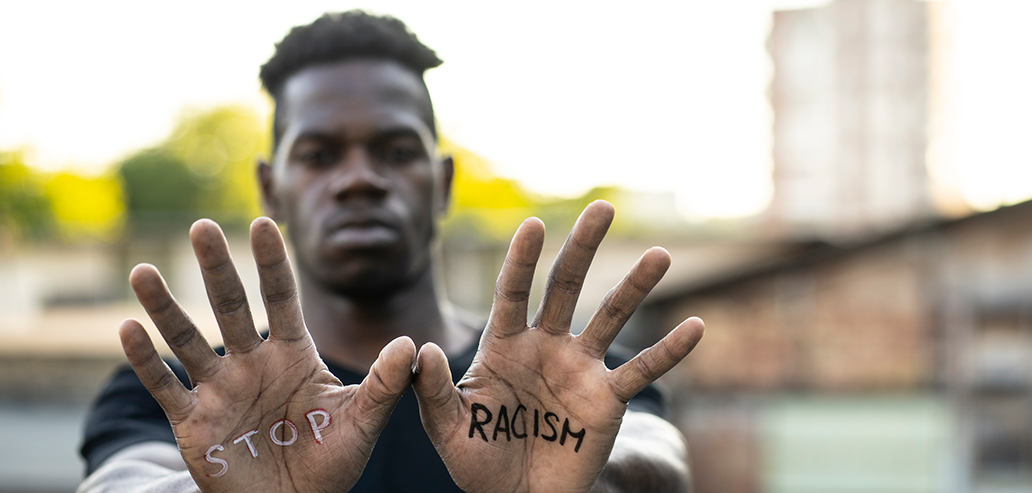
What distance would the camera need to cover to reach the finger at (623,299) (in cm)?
171

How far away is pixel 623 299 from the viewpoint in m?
1.75

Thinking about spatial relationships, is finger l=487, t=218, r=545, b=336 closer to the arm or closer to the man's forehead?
the arm

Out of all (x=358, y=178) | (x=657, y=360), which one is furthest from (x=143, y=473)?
(x=657, y=360)

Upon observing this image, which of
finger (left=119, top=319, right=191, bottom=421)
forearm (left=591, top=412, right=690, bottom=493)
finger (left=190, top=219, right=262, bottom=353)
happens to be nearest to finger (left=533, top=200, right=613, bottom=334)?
forearm (left=591, top=412, right=690, bottom=493)

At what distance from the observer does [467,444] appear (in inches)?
67.9

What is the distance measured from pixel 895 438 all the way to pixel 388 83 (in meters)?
4.69

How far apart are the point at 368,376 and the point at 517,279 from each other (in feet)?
1.33

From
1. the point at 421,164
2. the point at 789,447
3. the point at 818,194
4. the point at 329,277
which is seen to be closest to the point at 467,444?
the point at 329,277

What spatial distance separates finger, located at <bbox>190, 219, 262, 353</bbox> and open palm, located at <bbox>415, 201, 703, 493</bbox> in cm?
40

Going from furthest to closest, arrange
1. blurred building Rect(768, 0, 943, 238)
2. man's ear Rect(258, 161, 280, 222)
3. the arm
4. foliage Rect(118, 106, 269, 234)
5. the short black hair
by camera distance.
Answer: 1. foliage Rect(118, 106, 269, 234)
2. blurred building Rect(768, 0, 943, 238)
3. man's ear Rect(258, 161, 280, 222)
4. the short black hair
5. the arm

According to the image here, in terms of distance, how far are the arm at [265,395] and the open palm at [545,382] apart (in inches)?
6.1

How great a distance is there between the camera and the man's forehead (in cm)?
248

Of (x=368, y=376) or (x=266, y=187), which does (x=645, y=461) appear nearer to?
(x=368, y=376)

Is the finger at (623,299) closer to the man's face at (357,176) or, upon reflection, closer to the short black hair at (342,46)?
the man's face at (357,176)
